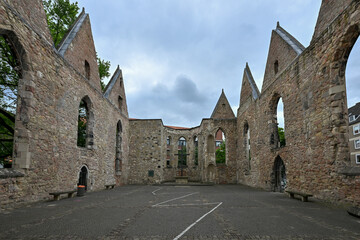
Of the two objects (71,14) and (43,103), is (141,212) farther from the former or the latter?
(71,14)

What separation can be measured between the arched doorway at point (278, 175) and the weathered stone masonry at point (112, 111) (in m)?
0.15

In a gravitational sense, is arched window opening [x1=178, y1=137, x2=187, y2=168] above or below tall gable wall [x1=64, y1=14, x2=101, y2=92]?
below

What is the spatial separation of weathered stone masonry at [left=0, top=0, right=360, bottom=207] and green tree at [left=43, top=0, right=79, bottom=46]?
3.72 m

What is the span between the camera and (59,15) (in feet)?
51.0

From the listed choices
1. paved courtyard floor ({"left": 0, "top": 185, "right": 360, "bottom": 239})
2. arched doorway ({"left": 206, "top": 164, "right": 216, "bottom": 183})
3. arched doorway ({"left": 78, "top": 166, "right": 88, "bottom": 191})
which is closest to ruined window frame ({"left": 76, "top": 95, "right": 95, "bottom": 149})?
arched doorway ({"left": 78, "top": 166, "right": 88, "bottom": 191})

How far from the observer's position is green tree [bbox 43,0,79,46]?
1511 cm

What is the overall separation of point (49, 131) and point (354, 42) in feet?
37.7

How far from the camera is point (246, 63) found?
64.7ft

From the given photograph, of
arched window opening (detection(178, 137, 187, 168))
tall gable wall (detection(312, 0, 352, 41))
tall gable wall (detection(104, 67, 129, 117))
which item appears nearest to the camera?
tall gable wall (detection(312, 0, 352, 41))

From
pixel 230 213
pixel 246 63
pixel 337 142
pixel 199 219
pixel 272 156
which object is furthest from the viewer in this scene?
pixel 246 63

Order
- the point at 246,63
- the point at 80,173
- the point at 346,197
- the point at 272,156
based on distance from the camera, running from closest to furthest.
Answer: the point at 346,197, the point at 80,173, the point at 272,156, the point at 246,63

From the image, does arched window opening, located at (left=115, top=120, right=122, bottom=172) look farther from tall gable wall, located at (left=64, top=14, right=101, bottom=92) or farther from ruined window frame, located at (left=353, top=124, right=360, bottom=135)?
ruined window frame, located at (left=353, top=124, right=360, bottom=135)

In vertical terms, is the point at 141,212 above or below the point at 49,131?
below

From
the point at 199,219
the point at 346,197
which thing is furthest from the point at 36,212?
the point at 346,197
